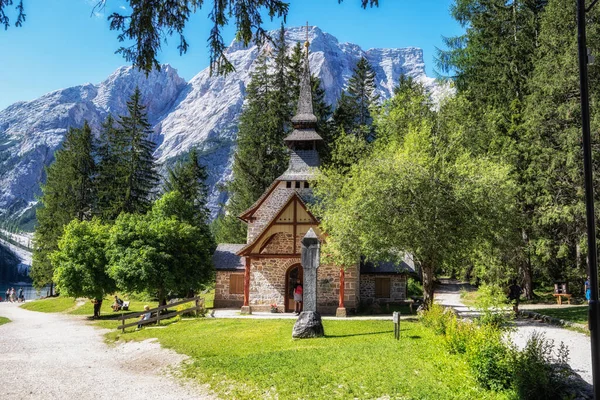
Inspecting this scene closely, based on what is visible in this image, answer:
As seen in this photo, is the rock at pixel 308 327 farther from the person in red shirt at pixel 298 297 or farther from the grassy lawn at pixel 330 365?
the person in red shirt at pixel 298 297

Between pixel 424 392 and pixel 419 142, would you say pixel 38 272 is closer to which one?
pixel 419 142

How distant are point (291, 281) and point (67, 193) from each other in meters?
32.4

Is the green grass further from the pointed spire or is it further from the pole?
the pole

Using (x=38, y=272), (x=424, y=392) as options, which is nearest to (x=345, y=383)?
(x=424, y=392)

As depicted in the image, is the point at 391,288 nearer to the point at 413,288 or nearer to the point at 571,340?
the point at 413,288

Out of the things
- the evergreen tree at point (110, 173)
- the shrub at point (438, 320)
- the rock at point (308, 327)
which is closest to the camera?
the shrub at point (438, 320)

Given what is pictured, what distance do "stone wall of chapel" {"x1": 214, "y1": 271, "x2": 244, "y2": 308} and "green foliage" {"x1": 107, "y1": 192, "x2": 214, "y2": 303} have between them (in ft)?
2.48

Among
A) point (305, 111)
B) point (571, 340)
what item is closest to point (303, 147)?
point (305, 111)

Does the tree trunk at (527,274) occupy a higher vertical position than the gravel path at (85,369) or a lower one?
higher

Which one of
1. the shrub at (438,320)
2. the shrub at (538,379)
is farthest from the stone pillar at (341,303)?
the shrub at (538,379)

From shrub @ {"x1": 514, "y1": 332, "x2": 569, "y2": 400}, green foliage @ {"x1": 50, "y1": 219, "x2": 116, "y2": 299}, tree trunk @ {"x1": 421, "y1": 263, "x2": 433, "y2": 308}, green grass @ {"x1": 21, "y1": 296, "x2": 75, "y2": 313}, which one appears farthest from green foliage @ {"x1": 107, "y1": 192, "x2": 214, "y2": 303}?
shrub @ {"x1": 514, "y1": 332, "x2": 569, "y2": 400}

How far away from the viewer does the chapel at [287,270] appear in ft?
83.6

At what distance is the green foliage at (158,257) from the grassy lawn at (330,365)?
8793 millimetres

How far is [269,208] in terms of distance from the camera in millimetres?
31375
